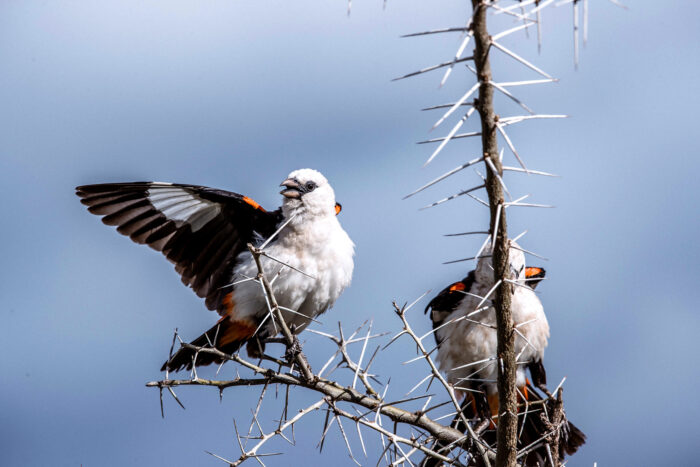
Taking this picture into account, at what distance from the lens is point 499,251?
249 cm

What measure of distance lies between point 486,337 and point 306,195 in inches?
72.0

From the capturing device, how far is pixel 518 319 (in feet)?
19.1

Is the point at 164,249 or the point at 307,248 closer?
the point at 307,248

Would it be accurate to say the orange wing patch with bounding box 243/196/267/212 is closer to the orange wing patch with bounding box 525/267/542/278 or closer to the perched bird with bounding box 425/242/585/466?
the perched bird with bounding box 425/242/585/466

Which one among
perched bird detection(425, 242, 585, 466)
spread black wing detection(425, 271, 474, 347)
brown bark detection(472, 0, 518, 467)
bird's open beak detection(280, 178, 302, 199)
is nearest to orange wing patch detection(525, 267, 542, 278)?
perched bird detection(425, 242, 585, 466)

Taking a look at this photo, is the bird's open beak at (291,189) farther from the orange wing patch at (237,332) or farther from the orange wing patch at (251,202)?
the orange wing patch at (237,332)

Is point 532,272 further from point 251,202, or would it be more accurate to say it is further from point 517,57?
point 517,57

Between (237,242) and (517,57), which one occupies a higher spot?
(517,57)

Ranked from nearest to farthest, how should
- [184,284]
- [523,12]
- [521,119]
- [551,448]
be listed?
1. [523,12]
2. [521,119]
3. [551,448]
4. [184,284]

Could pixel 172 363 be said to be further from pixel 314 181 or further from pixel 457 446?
pixel 457 446

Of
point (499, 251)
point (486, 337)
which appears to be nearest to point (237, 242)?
point (486, 337)

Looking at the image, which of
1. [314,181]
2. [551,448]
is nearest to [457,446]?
[551,448]

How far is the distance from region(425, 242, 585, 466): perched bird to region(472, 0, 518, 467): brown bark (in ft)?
8.76

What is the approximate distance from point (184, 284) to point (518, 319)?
2.65m
